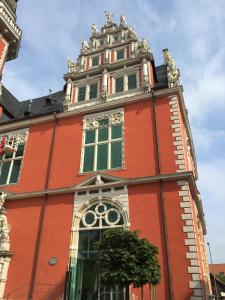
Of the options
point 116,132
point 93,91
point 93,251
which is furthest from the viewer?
point 93,91

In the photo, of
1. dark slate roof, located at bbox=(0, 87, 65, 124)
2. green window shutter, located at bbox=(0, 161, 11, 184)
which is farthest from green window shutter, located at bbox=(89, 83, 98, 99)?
green window shutter, located at bbox=(0, 161, 11, 184)

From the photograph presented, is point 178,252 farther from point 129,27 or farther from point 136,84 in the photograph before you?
point 129,27

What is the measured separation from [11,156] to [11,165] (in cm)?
69

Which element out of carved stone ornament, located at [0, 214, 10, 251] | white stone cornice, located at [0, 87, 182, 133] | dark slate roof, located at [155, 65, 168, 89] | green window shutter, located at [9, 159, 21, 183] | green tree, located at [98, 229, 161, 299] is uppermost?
dark slate roof, located at [155, 65, 168, 89]

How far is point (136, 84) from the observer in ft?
60.5

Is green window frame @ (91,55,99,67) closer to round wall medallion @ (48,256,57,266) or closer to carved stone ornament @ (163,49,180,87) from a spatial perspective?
carved stone ornament @ (163,49,180,87)

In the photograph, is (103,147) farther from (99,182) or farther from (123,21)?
(123,21)

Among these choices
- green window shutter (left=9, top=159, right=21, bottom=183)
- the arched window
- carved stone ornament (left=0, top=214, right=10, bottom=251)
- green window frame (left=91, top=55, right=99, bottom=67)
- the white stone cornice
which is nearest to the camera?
the arched window

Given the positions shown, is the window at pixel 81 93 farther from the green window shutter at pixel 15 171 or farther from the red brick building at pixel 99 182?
the green window shutter at pixel 15 171

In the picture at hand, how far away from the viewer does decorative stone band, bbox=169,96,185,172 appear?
47.4 feet

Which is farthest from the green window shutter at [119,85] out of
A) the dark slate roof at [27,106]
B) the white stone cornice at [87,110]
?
the dark slate roof at [27,106]

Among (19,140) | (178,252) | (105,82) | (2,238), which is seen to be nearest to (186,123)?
(105,82)

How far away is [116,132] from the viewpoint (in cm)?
1698

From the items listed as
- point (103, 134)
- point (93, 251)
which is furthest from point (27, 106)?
point (93, 251)
